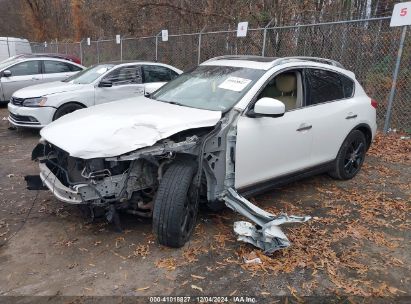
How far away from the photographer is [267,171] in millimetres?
4230

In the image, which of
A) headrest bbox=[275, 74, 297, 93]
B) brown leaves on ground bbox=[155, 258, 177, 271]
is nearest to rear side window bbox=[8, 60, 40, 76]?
headrest bbox=[275, 74, 297, 93]

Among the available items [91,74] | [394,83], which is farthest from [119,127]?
[394,83]

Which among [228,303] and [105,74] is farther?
[105,74]

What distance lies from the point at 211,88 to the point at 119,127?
1307 millimetres

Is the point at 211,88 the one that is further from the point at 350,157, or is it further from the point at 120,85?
the point at 120,85

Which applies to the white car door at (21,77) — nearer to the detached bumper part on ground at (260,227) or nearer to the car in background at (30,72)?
the car in background at (30,72)

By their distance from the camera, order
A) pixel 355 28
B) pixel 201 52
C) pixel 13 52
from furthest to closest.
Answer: pixel 13 52 < pixel 201 52 < pixel 355 28

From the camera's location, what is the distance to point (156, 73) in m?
9.05

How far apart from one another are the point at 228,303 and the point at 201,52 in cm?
1055

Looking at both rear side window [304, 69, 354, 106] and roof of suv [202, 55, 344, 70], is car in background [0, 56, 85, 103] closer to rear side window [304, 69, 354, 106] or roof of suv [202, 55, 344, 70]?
roof of suv [202, 55, 344, 70]

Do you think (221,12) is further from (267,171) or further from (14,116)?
(267,171)

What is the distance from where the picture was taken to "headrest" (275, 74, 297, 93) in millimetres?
4438

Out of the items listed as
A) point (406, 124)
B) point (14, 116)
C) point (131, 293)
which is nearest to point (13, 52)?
point (14, 116)

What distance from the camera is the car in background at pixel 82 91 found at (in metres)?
7.59
